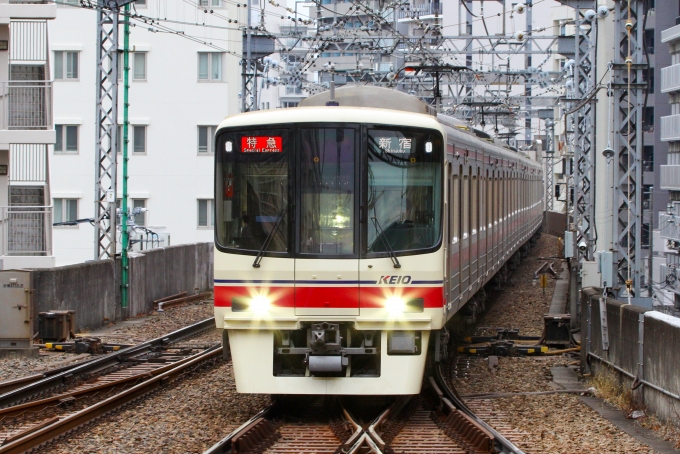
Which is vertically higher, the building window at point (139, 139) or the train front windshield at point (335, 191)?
the building window at point (139, 139)

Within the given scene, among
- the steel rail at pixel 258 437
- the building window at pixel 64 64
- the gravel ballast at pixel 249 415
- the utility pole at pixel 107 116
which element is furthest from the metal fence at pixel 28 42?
the steel rail at pixel 258 437

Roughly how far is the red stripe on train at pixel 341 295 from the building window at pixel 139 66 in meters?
26.0

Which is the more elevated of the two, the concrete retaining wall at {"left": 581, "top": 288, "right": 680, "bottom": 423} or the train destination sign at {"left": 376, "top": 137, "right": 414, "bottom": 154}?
the train destination sign at {"left": 376, "top": 137, "right": 414, "bottom": 154}

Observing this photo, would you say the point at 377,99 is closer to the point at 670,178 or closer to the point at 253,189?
the point at 253,189

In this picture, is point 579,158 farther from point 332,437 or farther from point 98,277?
point 332,437

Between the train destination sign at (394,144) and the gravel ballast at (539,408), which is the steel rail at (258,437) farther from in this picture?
the train destination sign at (394,144)

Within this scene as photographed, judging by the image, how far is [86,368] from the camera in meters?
11.7

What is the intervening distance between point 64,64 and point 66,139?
236cm

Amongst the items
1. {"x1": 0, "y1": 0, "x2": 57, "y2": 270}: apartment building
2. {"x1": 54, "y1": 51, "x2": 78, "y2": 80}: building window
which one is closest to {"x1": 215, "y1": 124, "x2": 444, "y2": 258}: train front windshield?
{"x1": 0, "y1": 0, "x2": 57, "y2": 270}: apartment building

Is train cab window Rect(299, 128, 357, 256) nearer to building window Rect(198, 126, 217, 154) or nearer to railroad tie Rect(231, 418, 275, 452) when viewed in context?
railroad tie Rect(231, 418, 275, 452)

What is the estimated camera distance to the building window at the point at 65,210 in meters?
33.3

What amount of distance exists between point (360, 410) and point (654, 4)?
1335 inches

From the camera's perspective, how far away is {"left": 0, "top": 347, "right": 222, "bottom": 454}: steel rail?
7.58 m

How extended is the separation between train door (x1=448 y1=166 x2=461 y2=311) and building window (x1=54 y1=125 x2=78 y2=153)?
82.6ft
